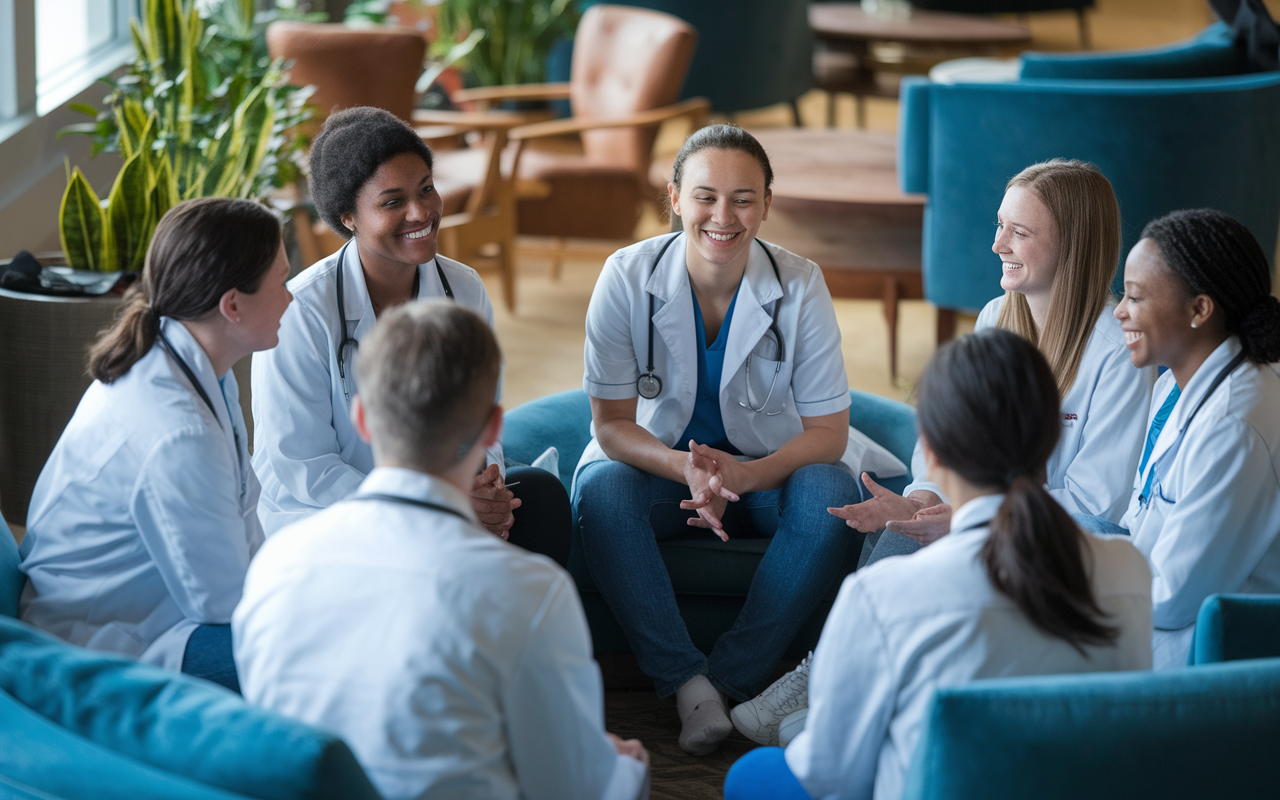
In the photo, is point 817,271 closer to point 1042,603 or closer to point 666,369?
point 666,369

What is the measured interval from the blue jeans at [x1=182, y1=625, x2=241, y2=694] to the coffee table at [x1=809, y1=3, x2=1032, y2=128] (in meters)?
5.82

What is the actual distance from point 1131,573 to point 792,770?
0.47 metres

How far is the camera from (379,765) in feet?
4.34

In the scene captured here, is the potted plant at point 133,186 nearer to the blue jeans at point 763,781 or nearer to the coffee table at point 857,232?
the coffee table at point 857,232

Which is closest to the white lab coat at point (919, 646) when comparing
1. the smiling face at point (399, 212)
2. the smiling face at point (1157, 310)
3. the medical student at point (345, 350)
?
the smiling face at point (1157, 310)

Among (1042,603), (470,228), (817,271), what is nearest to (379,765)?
(1042,603)

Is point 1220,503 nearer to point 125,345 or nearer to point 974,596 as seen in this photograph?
point 974,596

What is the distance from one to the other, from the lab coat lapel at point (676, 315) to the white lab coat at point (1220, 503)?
0.94 m

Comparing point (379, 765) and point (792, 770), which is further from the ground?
point (379, 765)

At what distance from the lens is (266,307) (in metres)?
1.88

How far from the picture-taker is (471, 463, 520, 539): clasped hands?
7.25 feet

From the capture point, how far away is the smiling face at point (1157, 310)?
1.92 m

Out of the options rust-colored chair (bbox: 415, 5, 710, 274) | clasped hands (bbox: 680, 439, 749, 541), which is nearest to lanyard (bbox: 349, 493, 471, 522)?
clasped hands (bbox: 680, 439, 749, 541)

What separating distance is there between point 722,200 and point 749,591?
0.75 meters
